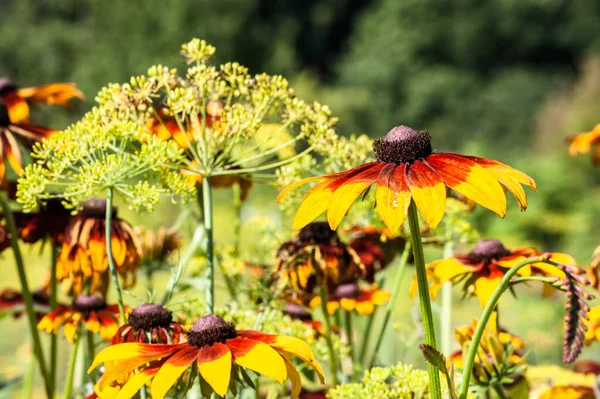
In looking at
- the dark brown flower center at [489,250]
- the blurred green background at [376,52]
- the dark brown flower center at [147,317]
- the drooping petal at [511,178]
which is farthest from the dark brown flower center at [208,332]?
the blurred green background at [376,52]

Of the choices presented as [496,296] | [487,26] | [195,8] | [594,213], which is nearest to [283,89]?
[496,296]

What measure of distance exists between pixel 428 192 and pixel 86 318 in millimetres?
700

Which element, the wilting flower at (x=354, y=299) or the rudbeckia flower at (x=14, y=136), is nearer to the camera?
the rudbeckia flower at (x=14, y=136)

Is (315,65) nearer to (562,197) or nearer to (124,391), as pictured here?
(562,197)

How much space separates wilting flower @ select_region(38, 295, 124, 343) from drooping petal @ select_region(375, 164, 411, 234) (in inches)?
22.9

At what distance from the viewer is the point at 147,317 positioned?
1.04m

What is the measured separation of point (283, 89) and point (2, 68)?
2505 centimetres

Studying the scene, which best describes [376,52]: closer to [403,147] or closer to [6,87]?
[6,87]

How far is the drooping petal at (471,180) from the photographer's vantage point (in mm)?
815

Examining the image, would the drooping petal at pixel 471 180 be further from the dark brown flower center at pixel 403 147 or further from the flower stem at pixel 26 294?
the flower stem at pixel 26 294

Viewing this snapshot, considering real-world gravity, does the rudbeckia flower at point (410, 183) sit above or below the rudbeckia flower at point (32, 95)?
below

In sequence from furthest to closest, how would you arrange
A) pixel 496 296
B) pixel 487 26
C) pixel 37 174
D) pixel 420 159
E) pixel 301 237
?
pixel 487 26
pixel 301 237
pixel 37 174
pixel 420 159
pixel 496 296

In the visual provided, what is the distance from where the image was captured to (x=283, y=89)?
4.00ft

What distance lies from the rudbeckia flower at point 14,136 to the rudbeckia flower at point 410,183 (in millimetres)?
648
